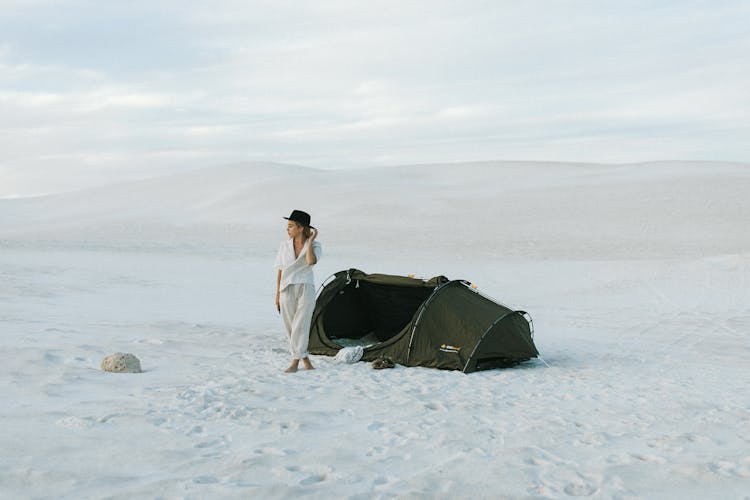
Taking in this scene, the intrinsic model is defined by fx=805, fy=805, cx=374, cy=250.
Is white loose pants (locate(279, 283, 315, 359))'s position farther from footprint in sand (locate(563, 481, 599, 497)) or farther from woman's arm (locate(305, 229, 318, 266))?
footprint in sand (locate(563, 481, 599, 497))

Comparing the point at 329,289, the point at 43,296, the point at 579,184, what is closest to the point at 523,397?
the point at 329,289

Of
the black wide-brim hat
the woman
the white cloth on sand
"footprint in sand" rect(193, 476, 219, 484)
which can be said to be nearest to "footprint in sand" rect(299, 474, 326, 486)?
"footprint in sand" rect(193, 476, 219, 484)

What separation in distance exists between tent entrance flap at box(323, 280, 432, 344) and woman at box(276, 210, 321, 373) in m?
2.11

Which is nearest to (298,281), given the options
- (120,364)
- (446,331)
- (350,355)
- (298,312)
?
(298,312)

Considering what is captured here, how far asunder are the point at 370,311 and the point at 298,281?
3.01m

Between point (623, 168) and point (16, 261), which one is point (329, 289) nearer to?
point (16, 261)

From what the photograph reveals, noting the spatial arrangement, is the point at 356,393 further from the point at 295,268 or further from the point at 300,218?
the point at 300,218

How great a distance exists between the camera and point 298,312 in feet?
30.1

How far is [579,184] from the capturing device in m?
49.3

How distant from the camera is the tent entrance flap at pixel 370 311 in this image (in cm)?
1146

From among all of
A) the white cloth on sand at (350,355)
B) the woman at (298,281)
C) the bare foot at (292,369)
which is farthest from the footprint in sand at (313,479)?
the white cloth on sand at (350,355)

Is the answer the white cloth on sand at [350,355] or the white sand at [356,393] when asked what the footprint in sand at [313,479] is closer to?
the white sand at [356,393]

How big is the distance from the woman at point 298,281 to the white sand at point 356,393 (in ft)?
1.28

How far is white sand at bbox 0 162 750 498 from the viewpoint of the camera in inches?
205
